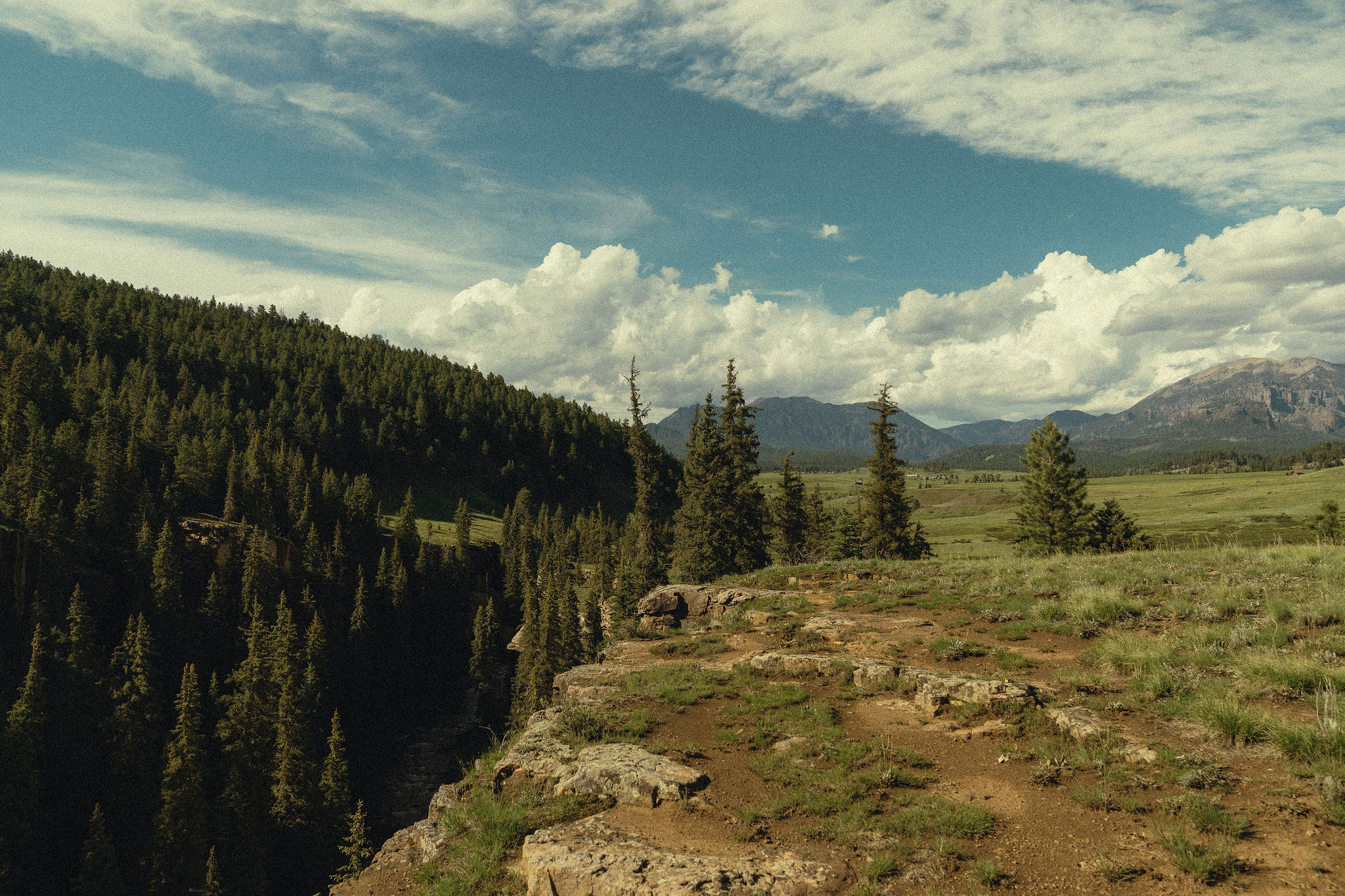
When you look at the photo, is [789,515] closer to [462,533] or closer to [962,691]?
[962,691]

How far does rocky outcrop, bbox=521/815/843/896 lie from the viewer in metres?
8.51

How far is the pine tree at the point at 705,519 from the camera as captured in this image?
50125mm

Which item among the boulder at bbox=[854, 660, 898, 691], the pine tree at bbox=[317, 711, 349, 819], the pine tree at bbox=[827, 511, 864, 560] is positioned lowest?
the pine tree at bbox=[317, 711, 349, 819]

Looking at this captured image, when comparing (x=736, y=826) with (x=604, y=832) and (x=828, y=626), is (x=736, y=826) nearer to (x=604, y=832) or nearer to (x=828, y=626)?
(x=604, y=832)

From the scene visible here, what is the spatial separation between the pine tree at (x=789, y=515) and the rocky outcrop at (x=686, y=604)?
1517 inches

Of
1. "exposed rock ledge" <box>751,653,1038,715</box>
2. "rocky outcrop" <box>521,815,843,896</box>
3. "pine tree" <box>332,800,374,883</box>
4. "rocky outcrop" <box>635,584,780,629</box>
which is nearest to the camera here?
"rocky outcrop" <box>521,815,843,896</box>

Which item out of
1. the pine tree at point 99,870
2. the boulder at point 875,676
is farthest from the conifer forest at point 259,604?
the boulder at point 875,676

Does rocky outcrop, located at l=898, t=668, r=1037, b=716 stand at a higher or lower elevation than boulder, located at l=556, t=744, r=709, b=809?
higher

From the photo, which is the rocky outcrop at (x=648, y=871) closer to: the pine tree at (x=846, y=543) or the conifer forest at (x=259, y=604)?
the conifer forest at (x=259, y=604)

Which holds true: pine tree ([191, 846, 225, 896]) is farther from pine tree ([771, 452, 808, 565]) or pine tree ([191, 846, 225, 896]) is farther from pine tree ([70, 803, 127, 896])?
pine tree ([771, 452, 808, 565])

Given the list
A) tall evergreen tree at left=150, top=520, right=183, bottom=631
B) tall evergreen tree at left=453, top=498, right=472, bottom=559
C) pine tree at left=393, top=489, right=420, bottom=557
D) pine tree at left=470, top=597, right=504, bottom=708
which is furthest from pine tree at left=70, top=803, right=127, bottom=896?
tall evergreen tree at left=453, top=498, right=472, bottom=559

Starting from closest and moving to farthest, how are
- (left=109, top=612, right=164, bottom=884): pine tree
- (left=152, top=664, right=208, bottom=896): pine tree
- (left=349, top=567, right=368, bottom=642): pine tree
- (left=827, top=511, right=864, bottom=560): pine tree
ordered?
(left=152, top=664, right=208, bottom=896): pine tree, (left=109, top=612, right=164, bottom=884): pine tree, (left=827, top=511, right=864, bottom=560): pine tree, (left=349, top=567, right=368, bottom=642): pine tree

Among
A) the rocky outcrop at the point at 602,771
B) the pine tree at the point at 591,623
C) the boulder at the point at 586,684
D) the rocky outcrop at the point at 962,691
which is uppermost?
the rocky outcrop at the point at 962,691

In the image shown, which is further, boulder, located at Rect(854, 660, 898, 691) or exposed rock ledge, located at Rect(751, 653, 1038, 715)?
boulder, located at Rect(854, 660, 898, 691)
